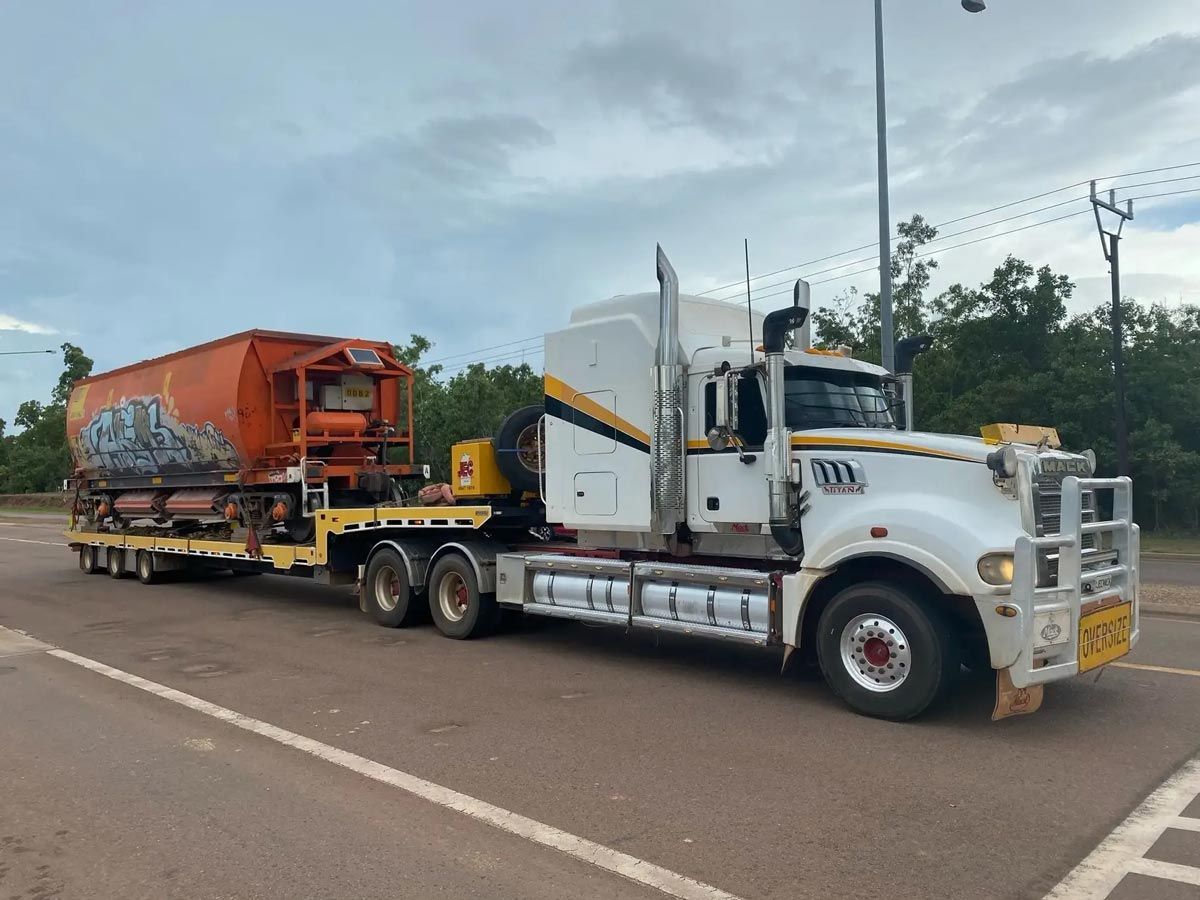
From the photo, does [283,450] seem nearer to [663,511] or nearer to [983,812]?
[663,511]

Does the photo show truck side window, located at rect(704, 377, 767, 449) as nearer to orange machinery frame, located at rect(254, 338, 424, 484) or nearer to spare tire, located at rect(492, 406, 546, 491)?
spare tire, located at rect(492, 406, 546, 491)

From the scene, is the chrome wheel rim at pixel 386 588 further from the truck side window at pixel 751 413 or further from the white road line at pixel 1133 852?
the white road line at pixel 1133 852

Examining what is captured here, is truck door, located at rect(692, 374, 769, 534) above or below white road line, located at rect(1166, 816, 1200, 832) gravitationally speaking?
above

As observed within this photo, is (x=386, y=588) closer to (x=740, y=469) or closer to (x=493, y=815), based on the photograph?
(x=740, y=469)

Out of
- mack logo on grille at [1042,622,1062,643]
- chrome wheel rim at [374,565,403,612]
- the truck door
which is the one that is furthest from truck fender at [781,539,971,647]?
chrome wheel rim at [374,565,403,612]

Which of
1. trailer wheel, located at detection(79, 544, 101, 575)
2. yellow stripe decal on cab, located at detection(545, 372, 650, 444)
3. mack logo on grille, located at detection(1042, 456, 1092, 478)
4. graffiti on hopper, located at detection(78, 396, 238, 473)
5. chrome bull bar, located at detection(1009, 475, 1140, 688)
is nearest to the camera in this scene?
chrome bull bar, located at detection(1009, 475, 1140, 688)

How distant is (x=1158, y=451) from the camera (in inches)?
945

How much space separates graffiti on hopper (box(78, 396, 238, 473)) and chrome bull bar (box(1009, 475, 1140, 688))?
1091 centimetres

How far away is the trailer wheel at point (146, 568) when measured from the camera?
52.2ft

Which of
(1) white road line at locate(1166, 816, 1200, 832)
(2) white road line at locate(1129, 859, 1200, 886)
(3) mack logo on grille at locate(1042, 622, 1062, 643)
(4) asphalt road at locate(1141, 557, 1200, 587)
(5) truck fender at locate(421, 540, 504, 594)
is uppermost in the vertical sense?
(5) truck fender at locate(421, 540, 504, 594)

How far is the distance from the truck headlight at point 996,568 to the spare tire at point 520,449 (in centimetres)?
497

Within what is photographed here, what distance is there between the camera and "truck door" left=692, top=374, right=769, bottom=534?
7.32m

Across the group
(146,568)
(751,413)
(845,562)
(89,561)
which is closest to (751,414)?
(751,413)

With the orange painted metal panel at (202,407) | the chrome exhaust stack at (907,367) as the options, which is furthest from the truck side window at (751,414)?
the orange painted metal panel at (202,407)
